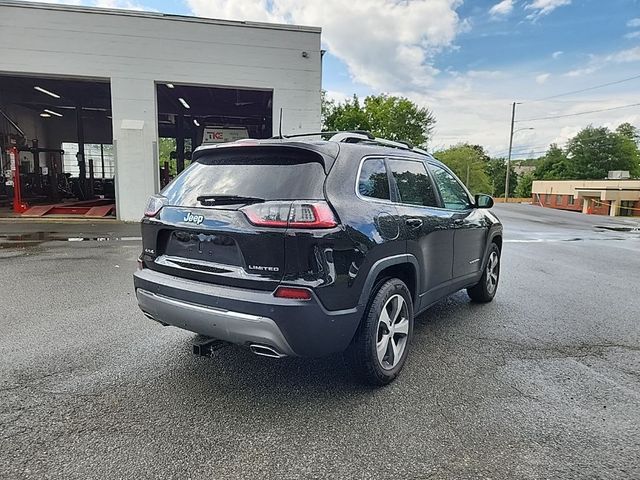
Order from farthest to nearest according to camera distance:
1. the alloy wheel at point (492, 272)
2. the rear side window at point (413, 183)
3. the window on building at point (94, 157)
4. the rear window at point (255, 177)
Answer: the window on building at point (94, 157) → the alloy wheel at point (492, 272) → the rear side window at point (413, 183) → the rear window at point (255, 177)

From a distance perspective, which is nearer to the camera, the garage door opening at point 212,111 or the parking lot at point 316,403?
the parking lot at point 316,403

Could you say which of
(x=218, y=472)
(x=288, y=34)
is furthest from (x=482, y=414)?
(x=288, y=34)

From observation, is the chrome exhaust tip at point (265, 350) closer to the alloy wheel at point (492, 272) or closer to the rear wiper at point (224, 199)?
the rear wiper at point (224, 199)

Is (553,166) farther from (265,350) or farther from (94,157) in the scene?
(265,350)

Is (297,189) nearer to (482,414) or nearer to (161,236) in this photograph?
(161,236)

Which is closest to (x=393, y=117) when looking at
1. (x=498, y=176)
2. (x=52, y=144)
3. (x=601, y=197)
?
(x=601, y=197)

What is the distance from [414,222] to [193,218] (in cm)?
167

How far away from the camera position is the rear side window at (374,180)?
3111mm

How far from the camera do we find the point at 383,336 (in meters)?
3.17

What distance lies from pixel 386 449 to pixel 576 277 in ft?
19.9

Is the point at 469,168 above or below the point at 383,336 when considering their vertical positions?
above

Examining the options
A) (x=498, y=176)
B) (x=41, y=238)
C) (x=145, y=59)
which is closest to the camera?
(x=41, y=238)

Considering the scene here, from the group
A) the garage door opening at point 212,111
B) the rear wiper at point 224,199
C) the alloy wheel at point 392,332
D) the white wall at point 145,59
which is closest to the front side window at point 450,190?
the alloy wheel at point 392,332

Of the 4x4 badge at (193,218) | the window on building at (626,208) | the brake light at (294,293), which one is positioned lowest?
the window on building at (626,208)
